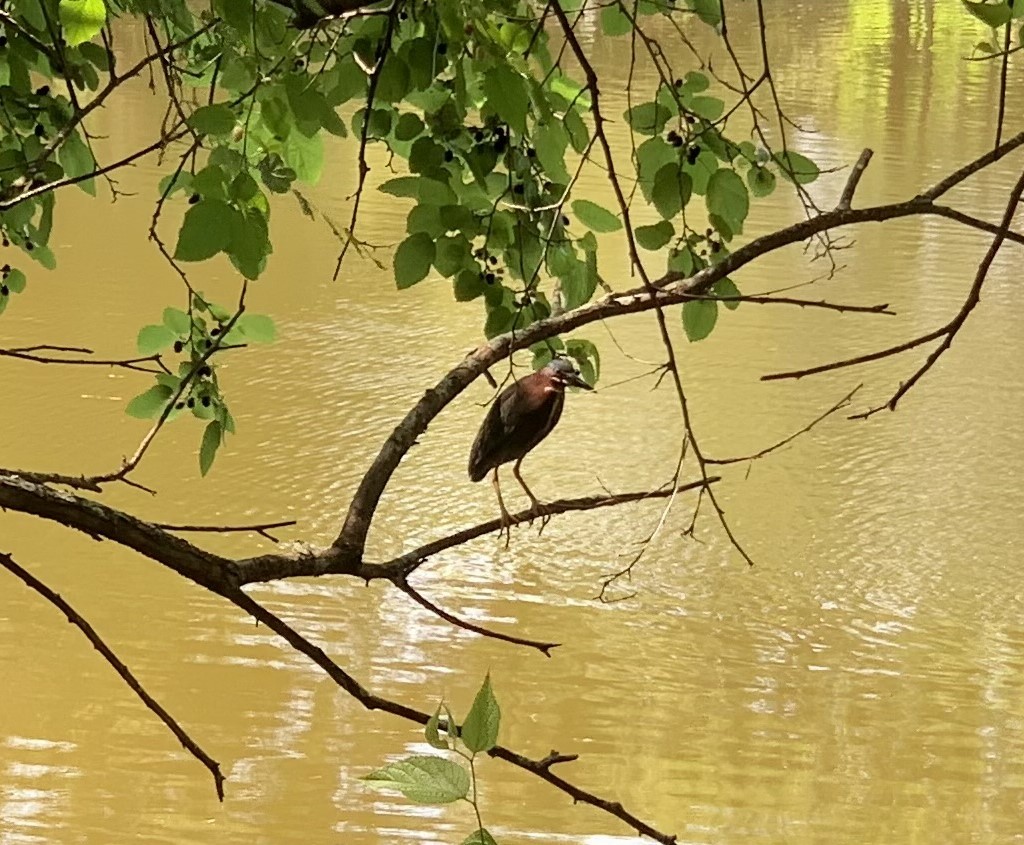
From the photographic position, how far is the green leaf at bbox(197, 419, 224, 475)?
70 centimetres

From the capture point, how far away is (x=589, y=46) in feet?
15.3

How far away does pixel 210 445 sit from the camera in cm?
71

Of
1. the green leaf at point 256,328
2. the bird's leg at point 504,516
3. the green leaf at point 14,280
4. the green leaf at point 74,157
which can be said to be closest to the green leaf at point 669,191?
the bird's leg at point 504,516

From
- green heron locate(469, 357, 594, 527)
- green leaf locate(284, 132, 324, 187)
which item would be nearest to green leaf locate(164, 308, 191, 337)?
green leaf locate(284, 132, 324, 187)

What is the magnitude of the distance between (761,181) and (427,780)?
1.59ft

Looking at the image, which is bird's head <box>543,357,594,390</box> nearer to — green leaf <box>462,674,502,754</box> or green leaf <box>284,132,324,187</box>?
green leaf <box>284,132,324,187</box>

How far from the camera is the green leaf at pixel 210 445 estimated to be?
70cm

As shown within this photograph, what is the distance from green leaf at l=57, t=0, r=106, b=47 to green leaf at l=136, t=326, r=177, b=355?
0.90 ft

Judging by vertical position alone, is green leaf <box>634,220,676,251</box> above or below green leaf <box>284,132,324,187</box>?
Answer: below

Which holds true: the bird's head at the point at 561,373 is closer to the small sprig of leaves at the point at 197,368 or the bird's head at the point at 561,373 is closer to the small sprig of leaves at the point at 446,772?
the small sprig of leaves at the point at 197,368

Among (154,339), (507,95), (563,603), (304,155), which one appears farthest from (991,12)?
(563,603)

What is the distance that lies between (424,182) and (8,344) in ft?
5.79

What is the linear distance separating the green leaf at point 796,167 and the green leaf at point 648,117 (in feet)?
0.19

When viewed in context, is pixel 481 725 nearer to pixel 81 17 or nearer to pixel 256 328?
pixel 81 17
